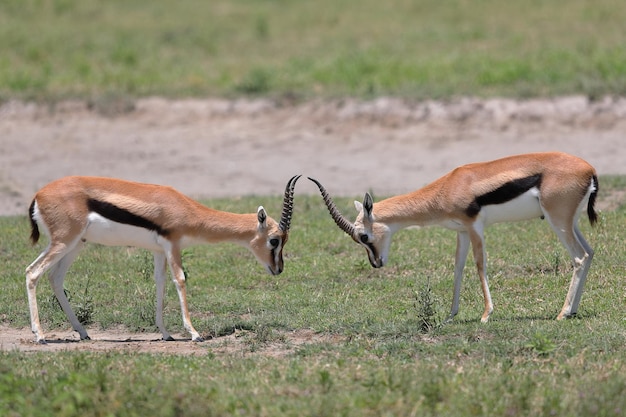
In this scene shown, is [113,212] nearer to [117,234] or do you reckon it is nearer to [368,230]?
[117,234]

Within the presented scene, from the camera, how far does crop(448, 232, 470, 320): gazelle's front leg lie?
9500 millimetres

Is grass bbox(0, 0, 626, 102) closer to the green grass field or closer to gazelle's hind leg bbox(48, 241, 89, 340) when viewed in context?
the green grass field

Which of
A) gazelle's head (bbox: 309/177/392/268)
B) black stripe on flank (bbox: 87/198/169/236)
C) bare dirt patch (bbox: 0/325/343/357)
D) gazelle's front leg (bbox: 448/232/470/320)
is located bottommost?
bare dirt patch (bbox: 0/325/343/357)

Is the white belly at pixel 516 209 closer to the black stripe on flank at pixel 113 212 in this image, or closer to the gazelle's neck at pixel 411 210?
the gazelle's neck at pixel 411 210

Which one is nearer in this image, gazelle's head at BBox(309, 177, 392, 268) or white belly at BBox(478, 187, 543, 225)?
white belly at BBox(478, 187, 543, 225)

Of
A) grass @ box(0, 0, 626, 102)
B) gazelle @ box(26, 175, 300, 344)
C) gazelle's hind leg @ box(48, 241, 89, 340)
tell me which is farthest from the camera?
grass @ box(0, 0, 626, 102)

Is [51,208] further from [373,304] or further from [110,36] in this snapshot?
[110,36]

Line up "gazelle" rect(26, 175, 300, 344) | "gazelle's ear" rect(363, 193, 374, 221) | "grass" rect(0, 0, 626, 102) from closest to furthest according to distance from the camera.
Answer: "gazelle" rect(26, 175, 300, 344)
"gazelle's ear" rect(363, 193, 374, 221)
"grass" rect(0, 0, 626, 102)

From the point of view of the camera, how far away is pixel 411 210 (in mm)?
9766

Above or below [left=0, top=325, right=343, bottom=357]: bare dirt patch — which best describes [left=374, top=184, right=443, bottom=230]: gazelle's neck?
above

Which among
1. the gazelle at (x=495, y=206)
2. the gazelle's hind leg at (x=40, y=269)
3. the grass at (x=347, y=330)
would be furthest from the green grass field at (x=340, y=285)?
the gazelle's hind leg at (x=40, y=269)

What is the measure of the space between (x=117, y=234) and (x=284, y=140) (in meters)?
8.27

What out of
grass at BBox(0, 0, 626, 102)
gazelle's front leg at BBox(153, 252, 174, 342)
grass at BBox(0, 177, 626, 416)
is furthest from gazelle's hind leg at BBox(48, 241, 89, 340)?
grass at BBox(0, 0, 626, 102)

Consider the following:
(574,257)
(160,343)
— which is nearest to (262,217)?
(160,343)
